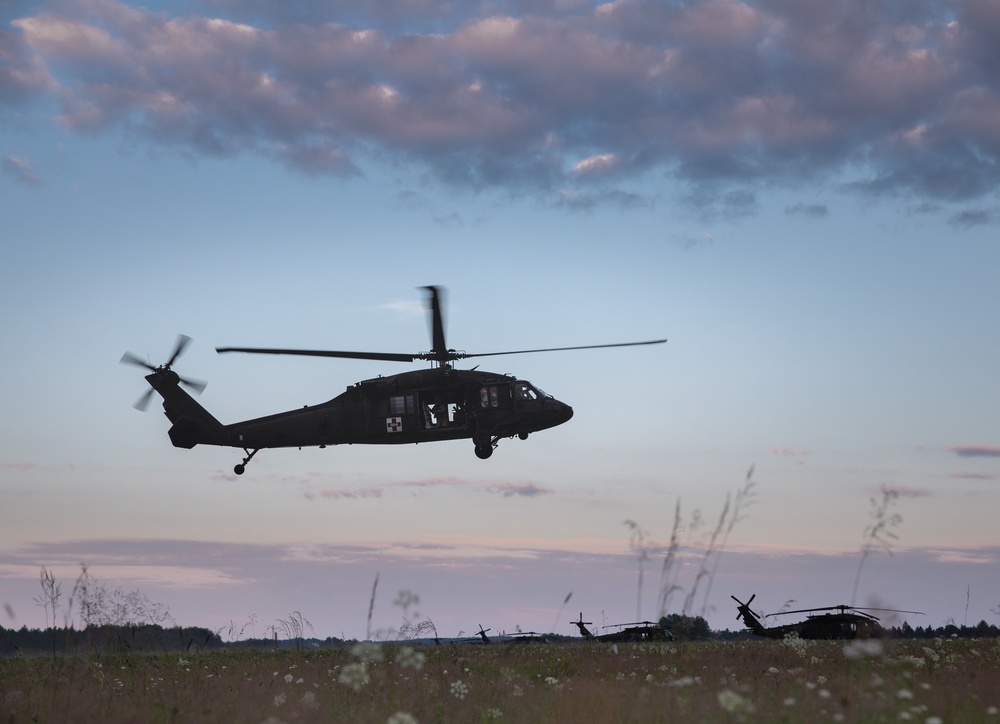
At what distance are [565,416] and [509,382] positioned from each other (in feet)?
8.75

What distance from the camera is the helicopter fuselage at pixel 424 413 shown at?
34.5 meters

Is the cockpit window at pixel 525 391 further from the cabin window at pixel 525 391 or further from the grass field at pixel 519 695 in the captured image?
the grass field at pixel 519 695

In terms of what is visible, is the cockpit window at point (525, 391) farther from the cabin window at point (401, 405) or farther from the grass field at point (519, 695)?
the grass field at point (519, 695)

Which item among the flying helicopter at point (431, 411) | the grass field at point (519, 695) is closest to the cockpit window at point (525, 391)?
the flying helicopter at point (431, 411)

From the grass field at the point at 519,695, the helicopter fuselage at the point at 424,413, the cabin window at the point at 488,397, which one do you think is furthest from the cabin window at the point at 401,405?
the grass field at the point at 519,695

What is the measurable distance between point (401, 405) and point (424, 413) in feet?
2.96

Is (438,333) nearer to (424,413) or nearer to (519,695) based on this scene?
(424,413)

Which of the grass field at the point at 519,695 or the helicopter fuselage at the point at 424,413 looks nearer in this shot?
the grass field at the point at 519,695

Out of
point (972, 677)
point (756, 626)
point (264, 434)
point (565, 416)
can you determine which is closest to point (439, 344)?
point (565, 416)

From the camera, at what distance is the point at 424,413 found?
114 ft

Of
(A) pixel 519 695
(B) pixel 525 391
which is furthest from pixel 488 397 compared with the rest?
(A) pixel 519 695

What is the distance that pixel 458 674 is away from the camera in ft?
51.3

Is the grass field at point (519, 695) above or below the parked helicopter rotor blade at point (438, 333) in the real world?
below

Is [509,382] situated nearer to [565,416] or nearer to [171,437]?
[565,416]
